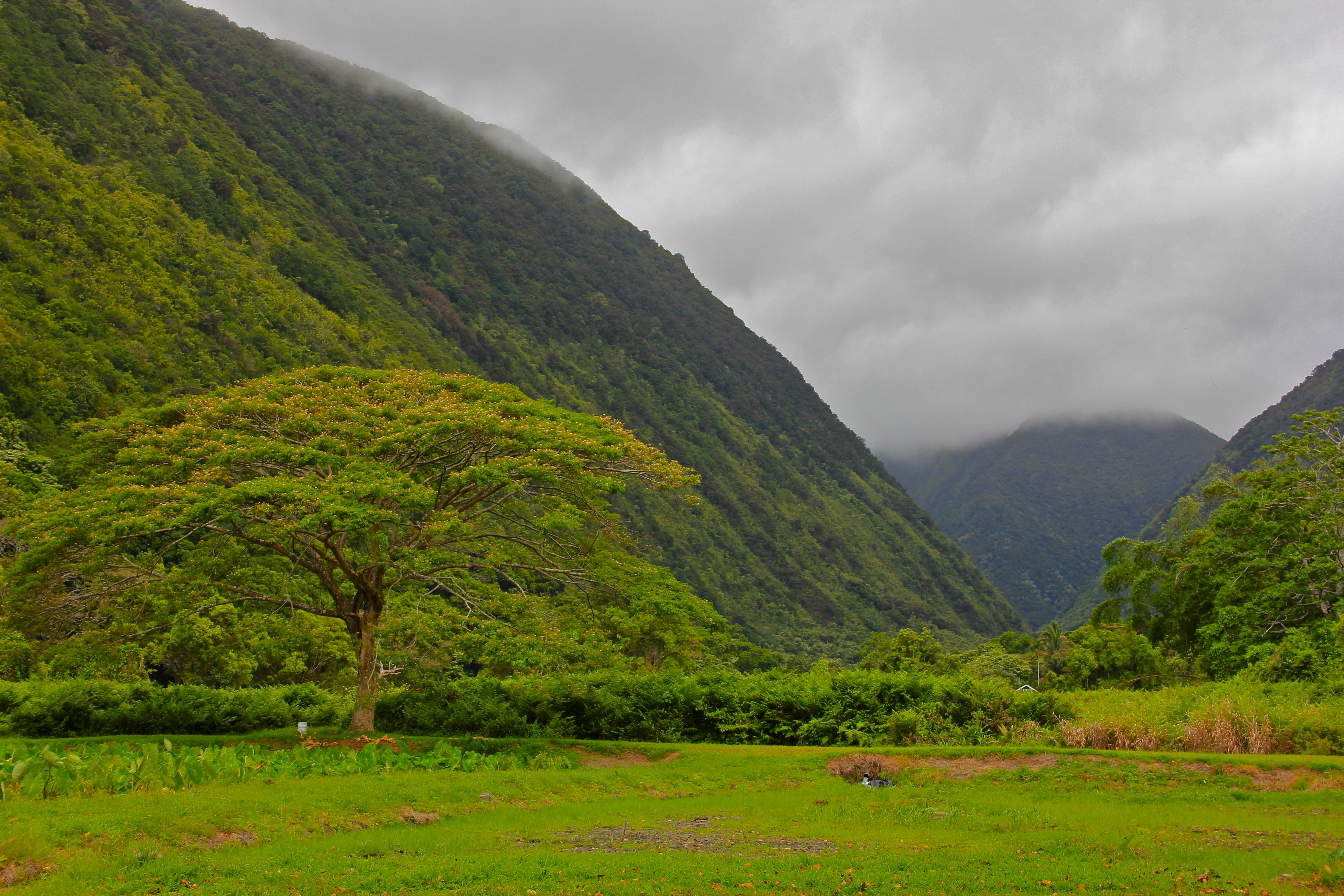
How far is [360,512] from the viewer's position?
14352 mm

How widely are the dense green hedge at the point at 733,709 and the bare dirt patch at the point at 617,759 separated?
1535mm

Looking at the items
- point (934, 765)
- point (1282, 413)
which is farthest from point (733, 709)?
point (1282, 413)

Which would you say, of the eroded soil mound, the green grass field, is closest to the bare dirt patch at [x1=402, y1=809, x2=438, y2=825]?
the green grass field

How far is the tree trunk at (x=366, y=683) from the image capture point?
17219mm

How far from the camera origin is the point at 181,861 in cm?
762

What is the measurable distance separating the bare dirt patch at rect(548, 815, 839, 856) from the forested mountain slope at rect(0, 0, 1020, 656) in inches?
441

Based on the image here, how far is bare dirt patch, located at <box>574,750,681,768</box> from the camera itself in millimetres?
16391

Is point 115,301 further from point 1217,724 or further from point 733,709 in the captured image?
point 1217,724

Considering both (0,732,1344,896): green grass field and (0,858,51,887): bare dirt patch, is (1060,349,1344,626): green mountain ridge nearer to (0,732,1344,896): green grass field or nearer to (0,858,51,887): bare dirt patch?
(0,732,1344,896): green grass field

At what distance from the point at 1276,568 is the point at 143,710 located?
35852mm

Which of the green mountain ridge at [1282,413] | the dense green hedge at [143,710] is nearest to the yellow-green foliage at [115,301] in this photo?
the dense green hedge at [143,710]

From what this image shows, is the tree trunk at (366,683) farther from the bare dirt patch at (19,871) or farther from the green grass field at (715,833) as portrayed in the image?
the bare dirt patch at (19,871)

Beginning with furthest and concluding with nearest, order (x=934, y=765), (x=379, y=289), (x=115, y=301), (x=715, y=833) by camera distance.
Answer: (x=379, y=289) < (x=115, y=301) < (x=934, y=765) < (x=715, y=833)

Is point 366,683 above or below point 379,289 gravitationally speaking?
below
